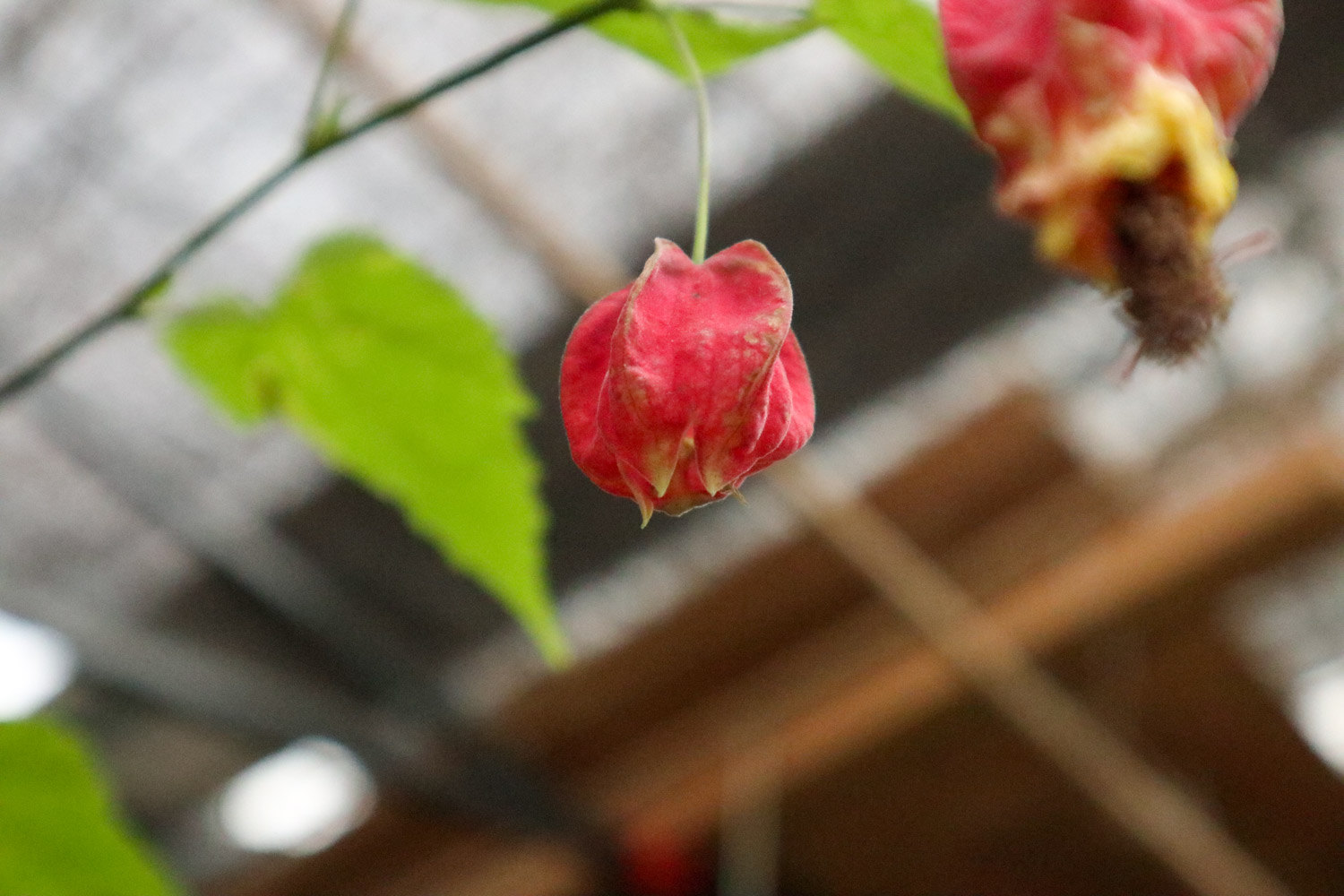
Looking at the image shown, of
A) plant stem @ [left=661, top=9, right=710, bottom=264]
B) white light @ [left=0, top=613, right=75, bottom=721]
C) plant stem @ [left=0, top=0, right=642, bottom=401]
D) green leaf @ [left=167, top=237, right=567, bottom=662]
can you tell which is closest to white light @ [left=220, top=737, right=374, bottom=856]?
white light @ [left=0, top=613, right=75, bottom=721]

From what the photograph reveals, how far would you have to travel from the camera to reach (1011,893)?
195 cm

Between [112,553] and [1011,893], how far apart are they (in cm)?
139

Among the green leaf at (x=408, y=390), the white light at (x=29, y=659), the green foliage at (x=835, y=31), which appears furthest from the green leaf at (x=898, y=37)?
the white light at (x=29, y=659)

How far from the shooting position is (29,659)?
1.38m

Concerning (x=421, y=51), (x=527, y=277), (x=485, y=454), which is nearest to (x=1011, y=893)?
(x=527, y=277)

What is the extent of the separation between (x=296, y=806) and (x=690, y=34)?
6.22 feet

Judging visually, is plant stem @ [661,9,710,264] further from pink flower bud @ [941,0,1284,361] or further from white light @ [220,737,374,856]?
white light @ [220,737,374,856]

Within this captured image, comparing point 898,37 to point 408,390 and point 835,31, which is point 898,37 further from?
point 408,390

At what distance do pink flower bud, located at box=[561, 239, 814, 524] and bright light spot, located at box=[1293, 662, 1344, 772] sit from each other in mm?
1658

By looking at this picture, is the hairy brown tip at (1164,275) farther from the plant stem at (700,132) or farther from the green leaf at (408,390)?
the green leaf at (408,390)

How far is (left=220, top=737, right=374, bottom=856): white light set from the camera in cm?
193

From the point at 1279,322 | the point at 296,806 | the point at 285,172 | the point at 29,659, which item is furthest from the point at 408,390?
the point at 296,806

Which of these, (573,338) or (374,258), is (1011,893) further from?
(573,338)

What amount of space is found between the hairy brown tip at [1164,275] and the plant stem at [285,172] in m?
0.13
